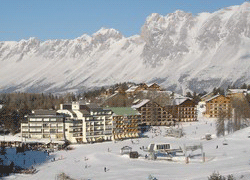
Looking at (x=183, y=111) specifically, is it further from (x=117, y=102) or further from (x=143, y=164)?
(x=143, y=164)

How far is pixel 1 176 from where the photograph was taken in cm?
6638

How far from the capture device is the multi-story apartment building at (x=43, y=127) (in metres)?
107

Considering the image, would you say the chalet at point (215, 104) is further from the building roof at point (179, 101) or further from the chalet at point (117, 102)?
the chalet at point (117, 102)

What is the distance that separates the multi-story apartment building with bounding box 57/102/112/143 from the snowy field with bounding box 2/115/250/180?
11.9m

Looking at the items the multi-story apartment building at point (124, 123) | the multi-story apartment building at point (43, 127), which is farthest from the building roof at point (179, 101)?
the multi-story apartment building at point (43, 127)

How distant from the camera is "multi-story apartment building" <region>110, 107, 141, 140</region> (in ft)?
369

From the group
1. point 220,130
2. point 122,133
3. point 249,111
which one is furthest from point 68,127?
point 249,111

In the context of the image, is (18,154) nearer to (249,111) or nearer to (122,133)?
(122,133)

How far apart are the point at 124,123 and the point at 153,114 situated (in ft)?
64.4

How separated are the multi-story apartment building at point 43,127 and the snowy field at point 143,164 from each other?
1422 centimetres

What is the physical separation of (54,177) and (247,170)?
29243mm

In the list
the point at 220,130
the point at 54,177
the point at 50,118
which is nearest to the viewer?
the point at 54,177

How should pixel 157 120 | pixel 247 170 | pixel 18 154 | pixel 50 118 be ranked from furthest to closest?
pixel 157 120
pixel 50 118
pixel 18 154
pixel 247 170

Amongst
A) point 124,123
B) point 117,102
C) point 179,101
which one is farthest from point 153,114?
point 117,102
